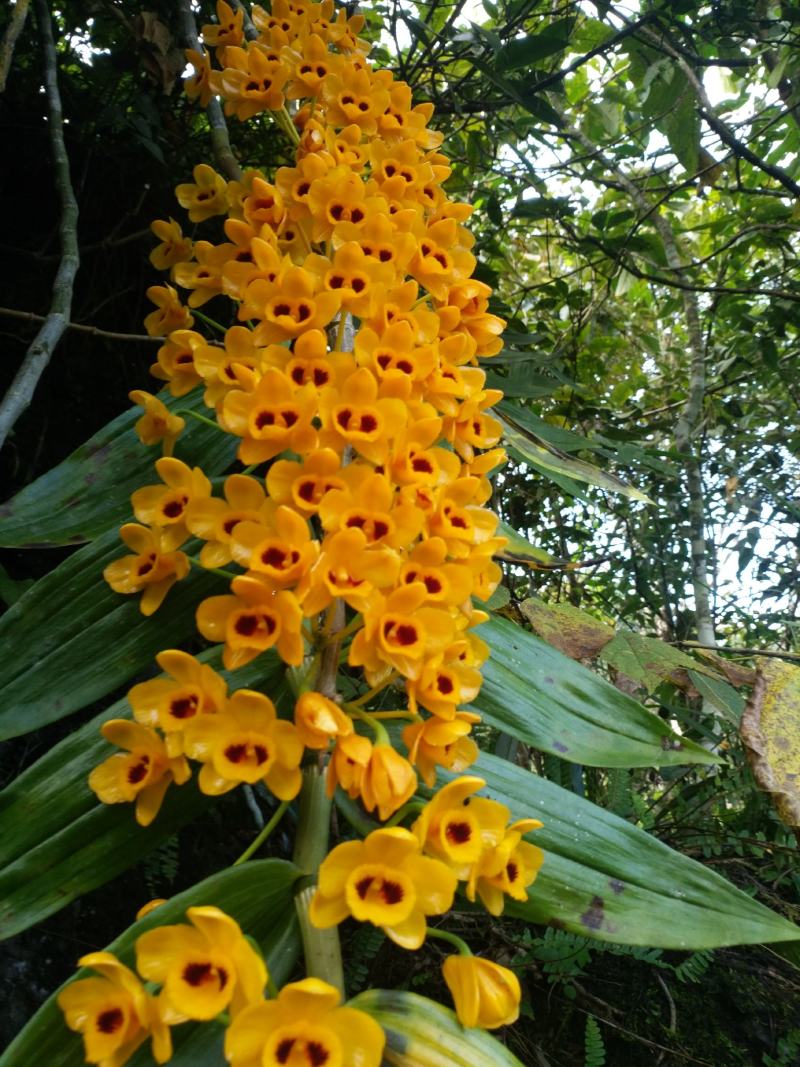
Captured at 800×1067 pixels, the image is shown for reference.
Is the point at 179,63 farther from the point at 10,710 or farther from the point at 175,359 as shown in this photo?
the point at 10,710

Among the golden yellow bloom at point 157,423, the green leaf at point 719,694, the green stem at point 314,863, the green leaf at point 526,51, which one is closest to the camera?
the green stem at point 314,863

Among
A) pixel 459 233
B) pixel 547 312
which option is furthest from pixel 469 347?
pixel 547 312

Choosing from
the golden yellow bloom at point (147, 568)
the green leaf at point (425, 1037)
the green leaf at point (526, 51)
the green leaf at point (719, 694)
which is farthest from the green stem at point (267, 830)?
the green leaf at point (526, 51)

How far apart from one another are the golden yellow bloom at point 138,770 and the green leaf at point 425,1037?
0.62 feet

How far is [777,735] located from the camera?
74 cm

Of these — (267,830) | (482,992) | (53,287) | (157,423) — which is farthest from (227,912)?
(53,287)

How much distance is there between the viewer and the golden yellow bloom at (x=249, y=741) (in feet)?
1.62

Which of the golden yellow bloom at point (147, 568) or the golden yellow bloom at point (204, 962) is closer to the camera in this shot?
the golden yellow bloom at point (204, 962)

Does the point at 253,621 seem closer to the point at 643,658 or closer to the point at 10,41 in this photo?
the point at 643,658

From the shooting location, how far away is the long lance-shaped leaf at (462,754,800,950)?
56cm

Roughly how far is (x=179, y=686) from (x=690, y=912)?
1.37 feet

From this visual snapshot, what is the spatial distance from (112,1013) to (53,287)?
86 centimetres

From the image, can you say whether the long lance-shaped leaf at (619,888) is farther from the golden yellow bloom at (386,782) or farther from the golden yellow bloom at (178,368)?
the golden yellow bloom at (178,368)

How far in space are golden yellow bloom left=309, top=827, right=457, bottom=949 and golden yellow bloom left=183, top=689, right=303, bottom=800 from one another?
0.20 ft
